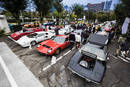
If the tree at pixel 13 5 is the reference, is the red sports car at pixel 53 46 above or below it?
below

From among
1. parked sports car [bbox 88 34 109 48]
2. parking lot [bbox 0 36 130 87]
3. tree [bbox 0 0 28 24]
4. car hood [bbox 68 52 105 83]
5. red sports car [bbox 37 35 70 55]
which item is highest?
tree [bbox 0 0 28 24]

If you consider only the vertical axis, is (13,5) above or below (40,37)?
above

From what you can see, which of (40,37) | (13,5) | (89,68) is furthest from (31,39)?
(13,5)

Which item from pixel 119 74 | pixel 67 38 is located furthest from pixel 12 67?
pixel 119 74

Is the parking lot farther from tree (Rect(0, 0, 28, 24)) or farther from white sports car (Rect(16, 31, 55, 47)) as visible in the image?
tree (Rect(0, 0, 28, 24))

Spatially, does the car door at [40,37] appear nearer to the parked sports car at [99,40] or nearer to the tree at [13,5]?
the parked sports car at [99,40]

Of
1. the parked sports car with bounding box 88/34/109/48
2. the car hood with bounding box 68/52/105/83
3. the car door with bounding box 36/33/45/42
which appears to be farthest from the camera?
the car door with bounding box 36/33/45/42

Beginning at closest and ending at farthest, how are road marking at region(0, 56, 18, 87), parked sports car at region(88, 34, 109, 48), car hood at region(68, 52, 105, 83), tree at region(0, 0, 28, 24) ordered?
car hood at region(68, 52, 105, 83) → road marking at region(0, 56, 18, 87) → parked sports car at region(88, 34, 109, 48) → tree at region(0, 0, 28, 24)

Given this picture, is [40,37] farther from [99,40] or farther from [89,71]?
[89,71]

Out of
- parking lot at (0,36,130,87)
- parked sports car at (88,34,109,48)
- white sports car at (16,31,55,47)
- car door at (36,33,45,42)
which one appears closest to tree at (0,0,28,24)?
white sports car at (16,31,55,47)

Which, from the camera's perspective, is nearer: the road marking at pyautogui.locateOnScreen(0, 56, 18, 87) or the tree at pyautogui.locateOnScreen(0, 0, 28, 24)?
the road marking at pyautogui.locateOnScreen(0, 56, 18, 87)

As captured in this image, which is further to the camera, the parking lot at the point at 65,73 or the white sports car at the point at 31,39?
the white sports car at the point at 31,39

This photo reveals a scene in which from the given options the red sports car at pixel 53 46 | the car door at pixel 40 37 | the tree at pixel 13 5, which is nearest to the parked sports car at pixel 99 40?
the red sports car at pixel 53 46

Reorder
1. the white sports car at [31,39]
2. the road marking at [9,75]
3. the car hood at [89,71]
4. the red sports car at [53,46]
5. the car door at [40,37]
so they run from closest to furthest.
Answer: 1. the car hood at [89,71]
2. the road marking at [9,75]
3. the red sports car at [53,46]
4. the white sports car at [31,39]
5. the car door at [40,37]
